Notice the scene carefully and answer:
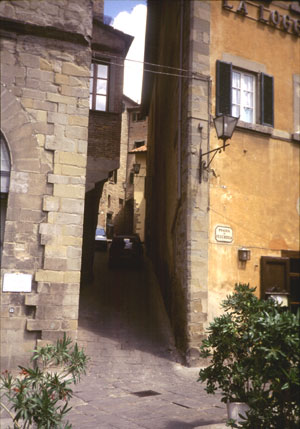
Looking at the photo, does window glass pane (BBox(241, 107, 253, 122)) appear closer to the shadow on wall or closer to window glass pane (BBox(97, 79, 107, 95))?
window glass pane (BBox(97, 79, 107, 95))

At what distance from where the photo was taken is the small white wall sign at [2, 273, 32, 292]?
6.85m

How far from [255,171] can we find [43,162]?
462cm

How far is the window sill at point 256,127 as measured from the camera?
933cm

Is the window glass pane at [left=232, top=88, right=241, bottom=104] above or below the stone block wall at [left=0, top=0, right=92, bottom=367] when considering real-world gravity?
above

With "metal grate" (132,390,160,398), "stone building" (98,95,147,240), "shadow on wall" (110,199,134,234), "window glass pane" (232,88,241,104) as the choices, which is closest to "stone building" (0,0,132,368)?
"metal grate" (132,390,160,398)

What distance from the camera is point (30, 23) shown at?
740 centimetres

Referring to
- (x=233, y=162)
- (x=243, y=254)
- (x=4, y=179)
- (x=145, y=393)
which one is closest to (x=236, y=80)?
(x=233, y=162)

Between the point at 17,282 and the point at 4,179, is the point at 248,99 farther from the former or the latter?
the point at 17,282

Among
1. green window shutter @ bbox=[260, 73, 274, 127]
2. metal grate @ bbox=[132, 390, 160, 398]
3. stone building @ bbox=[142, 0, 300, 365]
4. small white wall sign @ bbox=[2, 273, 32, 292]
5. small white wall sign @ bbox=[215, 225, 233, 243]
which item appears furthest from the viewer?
green window shutter @ bbox=[260, 73, 274, 127]

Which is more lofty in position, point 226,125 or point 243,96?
point 243,96

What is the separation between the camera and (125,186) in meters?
35.4

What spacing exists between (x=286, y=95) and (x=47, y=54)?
18.4 ft

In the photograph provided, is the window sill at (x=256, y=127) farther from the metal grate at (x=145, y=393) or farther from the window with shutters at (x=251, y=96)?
the metal grate at (x=145, y=393)

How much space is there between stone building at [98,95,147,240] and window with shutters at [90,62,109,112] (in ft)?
62.5
